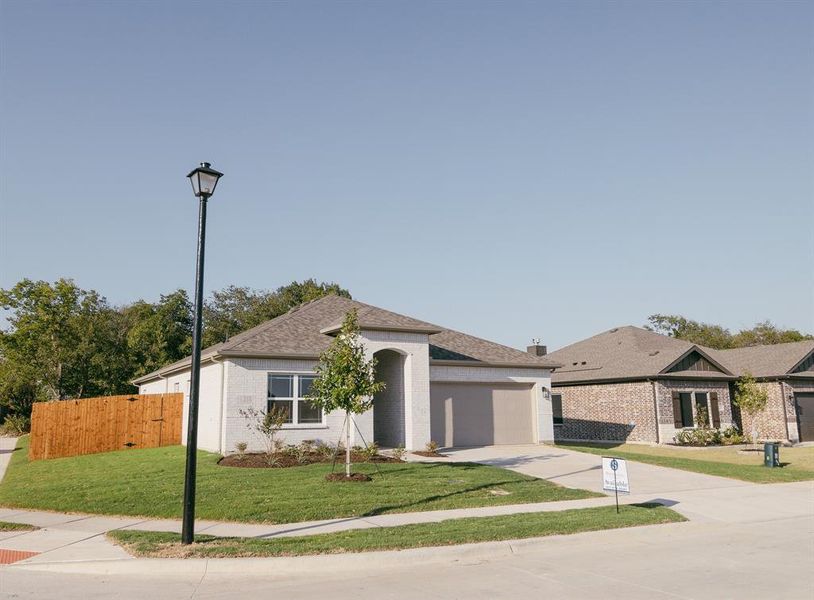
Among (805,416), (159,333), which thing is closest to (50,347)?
(159,333)

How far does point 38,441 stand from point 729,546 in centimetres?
2250

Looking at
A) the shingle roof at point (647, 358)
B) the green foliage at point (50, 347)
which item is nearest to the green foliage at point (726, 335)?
the shingle roof at point (647, 358)

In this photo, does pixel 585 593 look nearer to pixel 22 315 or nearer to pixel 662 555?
pixel 662 555

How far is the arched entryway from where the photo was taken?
21.8 metres

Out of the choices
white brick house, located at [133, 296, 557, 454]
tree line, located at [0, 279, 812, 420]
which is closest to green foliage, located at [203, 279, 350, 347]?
tree line, located at [0, 279, 812, 420]

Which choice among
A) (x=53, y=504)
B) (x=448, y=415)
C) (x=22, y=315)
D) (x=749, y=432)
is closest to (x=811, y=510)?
(x=448, y=415)

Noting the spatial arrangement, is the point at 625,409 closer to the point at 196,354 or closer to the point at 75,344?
the point at 196,354

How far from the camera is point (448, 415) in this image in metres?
23.1

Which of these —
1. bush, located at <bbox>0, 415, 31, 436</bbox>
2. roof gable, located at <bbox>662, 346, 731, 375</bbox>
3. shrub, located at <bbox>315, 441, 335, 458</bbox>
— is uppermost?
roof gable, located at <bbox>662, 346, 731, 375</bbox>

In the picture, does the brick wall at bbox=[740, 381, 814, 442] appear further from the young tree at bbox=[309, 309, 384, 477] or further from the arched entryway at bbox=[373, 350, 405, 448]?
the young tree at bbox=[309, 309, 384, 477]

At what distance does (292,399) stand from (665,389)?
1694cm

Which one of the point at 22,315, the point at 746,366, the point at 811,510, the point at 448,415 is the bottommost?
the point at 811,510

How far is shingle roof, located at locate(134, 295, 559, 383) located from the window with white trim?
0.81 metres

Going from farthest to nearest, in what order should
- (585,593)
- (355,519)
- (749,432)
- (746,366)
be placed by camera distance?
(746,366)
(749,432)
(355,519)
(585,593)
